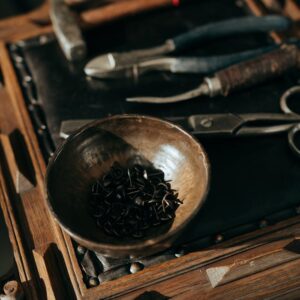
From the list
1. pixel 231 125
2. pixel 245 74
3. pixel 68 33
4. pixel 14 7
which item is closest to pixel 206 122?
pixel 231 125

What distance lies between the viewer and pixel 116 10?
120 cm

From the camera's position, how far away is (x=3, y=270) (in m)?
0.90

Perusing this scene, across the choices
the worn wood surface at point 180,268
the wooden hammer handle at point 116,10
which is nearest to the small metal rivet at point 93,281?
the worn wood surface at point 180,268

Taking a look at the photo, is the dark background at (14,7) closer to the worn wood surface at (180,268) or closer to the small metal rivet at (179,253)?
the worn wood surface at (180,268)

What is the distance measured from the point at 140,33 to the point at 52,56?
21 cm

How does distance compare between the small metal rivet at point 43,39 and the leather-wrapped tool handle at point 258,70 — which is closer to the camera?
the leather-wrapped tool handle at point 258,70

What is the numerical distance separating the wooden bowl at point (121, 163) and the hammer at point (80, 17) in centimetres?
28

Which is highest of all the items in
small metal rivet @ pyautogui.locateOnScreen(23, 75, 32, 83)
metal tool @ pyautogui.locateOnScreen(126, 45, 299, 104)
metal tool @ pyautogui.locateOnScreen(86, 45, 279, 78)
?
small metal rivet @ pyautogui.locateOnScreen(23, 75, 32, 83)

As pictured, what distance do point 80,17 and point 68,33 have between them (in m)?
0.08

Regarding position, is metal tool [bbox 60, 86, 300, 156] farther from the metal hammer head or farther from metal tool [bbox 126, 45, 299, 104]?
the metal hammer head

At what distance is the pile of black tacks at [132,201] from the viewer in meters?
0.87

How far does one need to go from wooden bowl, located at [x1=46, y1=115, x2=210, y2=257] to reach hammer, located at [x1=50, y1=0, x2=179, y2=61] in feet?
0.93

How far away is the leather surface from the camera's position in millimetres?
930

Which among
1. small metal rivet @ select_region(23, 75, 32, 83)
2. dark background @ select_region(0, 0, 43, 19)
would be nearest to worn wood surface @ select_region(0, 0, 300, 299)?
small metal rivet @ select_region(23, 75, 32, 83)
